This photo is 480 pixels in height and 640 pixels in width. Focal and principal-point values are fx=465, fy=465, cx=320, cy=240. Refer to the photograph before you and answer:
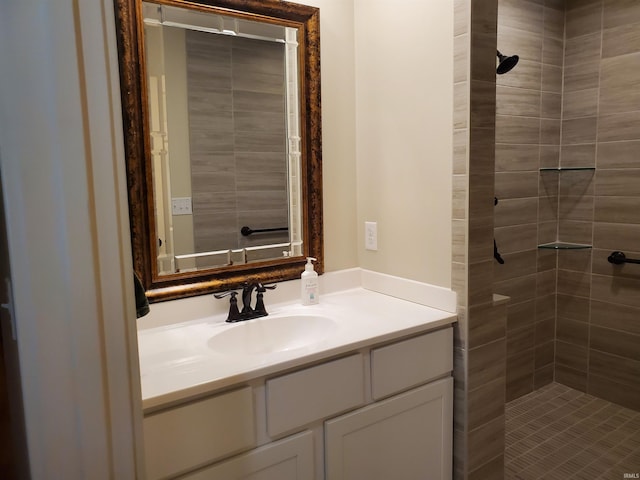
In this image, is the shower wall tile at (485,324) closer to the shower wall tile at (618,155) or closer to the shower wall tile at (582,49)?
the shower wall tile at (618,155)

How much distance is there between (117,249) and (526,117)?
2.44m

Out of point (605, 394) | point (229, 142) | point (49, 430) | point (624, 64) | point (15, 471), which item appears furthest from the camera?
Answer: point (605, 394)

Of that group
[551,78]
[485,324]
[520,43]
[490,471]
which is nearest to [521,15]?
[520,43]

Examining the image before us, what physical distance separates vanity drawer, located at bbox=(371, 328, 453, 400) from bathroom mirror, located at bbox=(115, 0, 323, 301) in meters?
0.54

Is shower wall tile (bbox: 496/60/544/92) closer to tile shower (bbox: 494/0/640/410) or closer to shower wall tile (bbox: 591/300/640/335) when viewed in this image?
tile shower (bbox: 494/0/640/410)

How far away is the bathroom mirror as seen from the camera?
149 cm

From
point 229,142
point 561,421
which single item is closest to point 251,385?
point 229,142

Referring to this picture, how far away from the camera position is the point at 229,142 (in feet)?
5.46

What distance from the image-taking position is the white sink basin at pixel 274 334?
1551 mm

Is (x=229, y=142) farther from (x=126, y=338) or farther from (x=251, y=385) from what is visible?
(x=126, y=338)

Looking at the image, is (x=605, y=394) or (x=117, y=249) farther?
(x=605, y=394)

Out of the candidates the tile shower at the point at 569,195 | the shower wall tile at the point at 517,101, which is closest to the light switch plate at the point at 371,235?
the tile shower at the point at 569,195

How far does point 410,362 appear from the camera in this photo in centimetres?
153

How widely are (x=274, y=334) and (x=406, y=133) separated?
0.89m
